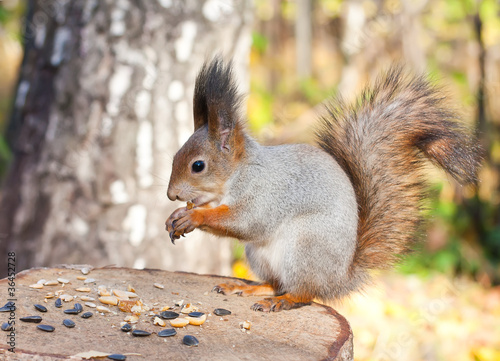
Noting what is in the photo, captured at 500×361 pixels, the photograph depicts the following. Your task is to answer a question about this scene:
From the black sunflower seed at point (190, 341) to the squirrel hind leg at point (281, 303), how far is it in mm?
357

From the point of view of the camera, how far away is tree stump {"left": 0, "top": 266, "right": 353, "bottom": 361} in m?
1.29

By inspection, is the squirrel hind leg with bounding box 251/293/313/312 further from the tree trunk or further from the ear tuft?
the tree trunk

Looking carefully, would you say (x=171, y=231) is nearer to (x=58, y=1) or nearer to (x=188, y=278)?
(x=188, y=278)

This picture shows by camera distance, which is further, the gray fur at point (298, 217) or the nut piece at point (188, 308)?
the gray fur at point (298, 217)

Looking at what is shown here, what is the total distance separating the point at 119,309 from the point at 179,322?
18 cm

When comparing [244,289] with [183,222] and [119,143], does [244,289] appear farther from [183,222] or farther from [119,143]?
[119,143]

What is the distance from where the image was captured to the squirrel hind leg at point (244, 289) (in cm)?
185

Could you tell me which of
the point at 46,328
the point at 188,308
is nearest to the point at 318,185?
the point at 188,308

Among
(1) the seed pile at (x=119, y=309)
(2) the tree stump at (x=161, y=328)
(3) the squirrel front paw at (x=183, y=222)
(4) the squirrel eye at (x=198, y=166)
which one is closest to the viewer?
(2) the tree stump at (x=161, y=328)

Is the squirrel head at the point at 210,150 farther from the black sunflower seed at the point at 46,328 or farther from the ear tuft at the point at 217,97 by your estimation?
the black sunflower seed at the point at 46,328

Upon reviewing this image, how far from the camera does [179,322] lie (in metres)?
1.50

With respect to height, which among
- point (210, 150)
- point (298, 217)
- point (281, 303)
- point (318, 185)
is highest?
point (210, 150)

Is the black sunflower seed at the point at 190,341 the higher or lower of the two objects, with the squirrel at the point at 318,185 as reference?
lower

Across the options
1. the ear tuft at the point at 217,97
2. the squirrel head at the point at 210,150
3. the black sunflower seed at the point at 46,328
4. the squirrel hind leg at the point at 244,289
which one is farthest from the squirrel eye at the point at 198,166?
the black sunflower seed at the point at 46,328
